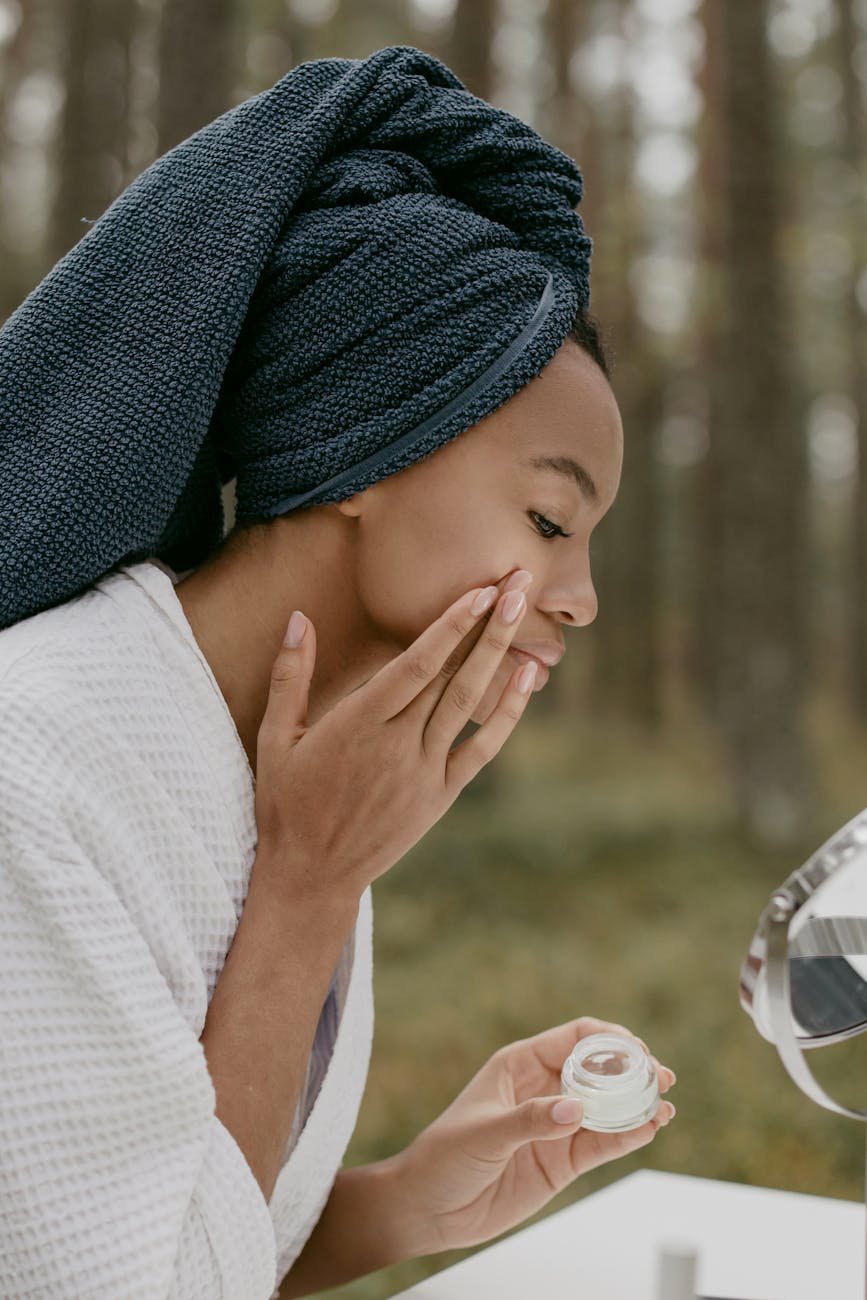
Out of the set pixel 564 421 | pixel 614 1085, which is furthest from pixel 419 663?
pixel 614 1085

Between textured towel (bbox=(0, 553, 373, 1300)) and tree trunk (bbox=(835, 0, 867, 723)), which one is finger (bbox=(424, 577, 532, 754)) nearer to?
textured towel (bbox=(0, 553, 373, 1300))

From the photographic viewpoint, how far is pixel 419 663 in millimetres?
1220

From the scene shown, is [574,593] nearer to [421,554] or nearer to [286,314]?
[421,554]

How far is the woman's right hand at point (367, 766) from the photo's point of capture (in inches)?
47.7

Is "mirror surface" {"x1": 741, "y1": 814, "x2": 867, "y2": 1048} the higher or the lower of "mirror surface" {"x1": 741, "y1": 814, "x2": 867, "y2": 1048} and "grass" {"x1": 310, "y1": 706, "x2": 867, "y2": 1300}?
the higher

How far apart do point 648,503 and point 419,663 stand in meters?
11.1

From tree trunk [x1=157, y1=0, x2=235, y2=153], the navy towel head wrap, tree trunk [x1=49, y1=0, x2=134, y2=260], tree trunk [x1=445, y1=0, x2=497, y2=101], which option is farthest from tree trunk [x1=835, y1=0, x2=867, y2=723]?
the navy towel head wrap

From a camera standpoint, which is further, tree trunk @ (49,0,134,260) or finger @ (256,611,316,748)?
tree trunk @ (49,0,134,260)

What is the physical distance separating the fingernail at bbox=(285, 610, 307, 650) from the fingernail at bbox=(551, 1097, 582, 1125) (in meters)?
0.49

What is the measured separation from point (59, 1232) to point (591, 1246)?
70cm

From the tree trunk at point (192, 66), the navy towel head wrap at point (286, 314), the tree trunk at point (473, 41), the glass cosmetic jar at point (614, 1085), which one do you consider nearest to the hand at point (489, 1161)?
the glass cosmetic jar at point (614, 1085)

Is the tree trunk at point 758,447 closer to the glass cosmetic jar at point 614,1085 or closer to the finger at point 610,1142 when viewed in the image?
the finger at point 610,1142

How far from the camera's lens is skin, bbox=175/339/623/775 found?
4.25 ft

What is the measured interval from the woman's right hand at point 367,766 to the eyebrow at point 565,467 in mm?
116
